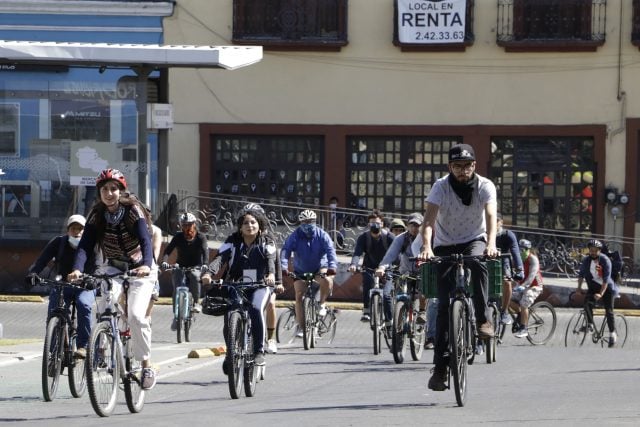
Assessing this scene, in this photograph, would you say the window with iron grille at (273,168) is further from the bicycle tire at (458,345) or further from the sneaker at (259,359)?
the bicycle tire at (458,345)

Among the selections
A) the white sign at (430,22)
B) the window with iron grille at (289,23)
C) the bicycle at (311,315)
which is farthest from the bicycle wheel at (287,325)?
the white sign at (430,22)

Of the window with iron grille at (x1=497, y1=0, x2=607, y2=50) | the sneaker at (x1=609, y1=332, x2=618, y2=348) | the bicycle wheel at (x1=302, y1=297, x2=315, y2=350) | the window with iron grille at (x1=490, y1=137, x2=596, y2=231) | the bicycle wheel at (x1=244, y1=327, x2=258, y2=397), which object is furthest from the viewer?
the window with iron grille at (x1=490, y1=137, x2=596, y2=231)

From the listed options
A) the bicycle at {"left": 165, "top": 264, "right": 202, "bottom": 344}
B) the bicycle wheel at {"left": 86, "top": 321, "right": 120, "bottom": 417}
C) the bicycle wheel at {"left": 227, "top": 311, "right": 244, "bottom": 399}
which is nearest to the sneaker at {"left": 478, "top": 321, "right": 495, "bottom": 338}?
the bicycle wheel at {"left": 227, "top": 311, "right": 244, "bottom": 399}

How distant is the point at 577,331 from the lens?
76.3ft

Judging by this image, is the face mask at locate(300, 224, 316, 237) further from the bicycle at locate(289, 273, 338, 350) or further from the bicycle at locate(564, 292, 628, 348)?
the bicycle at locate(564, 292, 628, 348)

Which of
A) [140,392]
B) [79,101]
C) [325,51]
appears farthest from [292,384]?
[325,51]

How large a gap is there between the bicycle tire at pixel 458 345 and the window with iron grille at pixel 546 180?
20777 millimetres

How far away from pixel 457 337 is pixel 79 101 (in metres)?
15.4

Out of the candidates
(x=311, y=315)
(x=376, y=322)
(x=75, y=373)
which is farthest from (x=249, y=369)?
(x=311, y=315)

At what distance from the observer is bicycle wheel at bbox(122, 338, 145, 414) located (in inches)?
455

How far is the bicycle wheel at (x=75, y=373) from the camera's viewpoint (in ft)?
41.0

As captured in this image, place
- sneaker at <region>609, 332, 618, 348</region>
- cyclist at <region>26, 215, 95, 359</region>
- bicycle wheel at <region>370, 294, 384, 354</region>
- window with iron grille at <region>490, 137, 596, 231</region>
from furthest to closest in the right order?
window with iron grille at <region>490, 137, 596, 231</region> → sneaker at <region>609, 332, 618, 348</region> → bicycle wheel at <region>370, 294, 384, 354</region> → cyclist at <region>26, 215, 95, 359</region>

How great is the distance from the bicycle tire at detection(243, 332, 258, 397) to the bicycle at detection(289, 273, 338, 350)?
6072mm

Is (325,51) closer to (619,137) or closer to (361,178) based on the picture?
(361,178)
